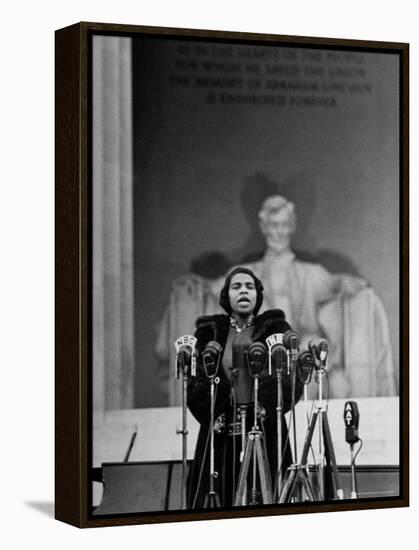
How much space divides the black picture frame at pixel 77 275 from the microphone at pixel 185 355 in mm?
399

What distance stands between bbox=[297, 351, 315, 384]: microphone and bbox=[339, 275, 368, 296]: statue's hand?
1.05ft

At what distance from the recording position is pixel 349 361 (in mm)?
7770

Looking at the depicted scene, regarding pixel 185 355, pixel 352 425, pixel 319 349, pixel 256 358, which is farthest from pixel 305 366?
pixel 185 355

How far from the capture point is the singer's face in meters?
7.53

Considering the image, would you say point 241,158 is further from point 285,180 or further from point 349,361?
point 349,361

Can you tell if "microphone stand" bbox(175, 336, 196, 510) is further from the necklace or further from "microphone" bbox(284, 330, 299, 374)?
"microphone" bbox(284, 330, 299, 374)

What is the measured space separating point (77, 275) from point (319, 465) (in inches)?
53.5

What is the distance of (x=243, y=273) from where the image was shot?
24.8ft

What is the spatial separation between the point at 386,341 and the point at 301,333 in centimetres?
44

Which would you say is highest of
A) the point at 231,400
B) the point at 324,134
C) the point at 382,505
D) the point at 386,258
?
the point at 324,134

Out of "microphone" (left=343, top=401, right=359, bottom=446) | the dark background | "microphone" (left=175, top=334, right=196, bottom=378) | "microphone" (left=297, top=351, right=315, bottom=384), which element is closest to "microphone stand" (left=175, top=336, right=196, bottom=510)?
"microphone" (left=175, top=334, right=196, bottom=378)

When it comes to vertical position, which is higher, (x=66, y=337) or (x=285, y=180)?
(x=285, y=180)

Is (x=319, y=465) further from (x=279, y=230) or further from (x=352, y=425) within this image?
(x=279, y=230)

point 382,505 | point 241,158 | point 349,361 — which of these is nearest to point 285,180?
point 241,158
